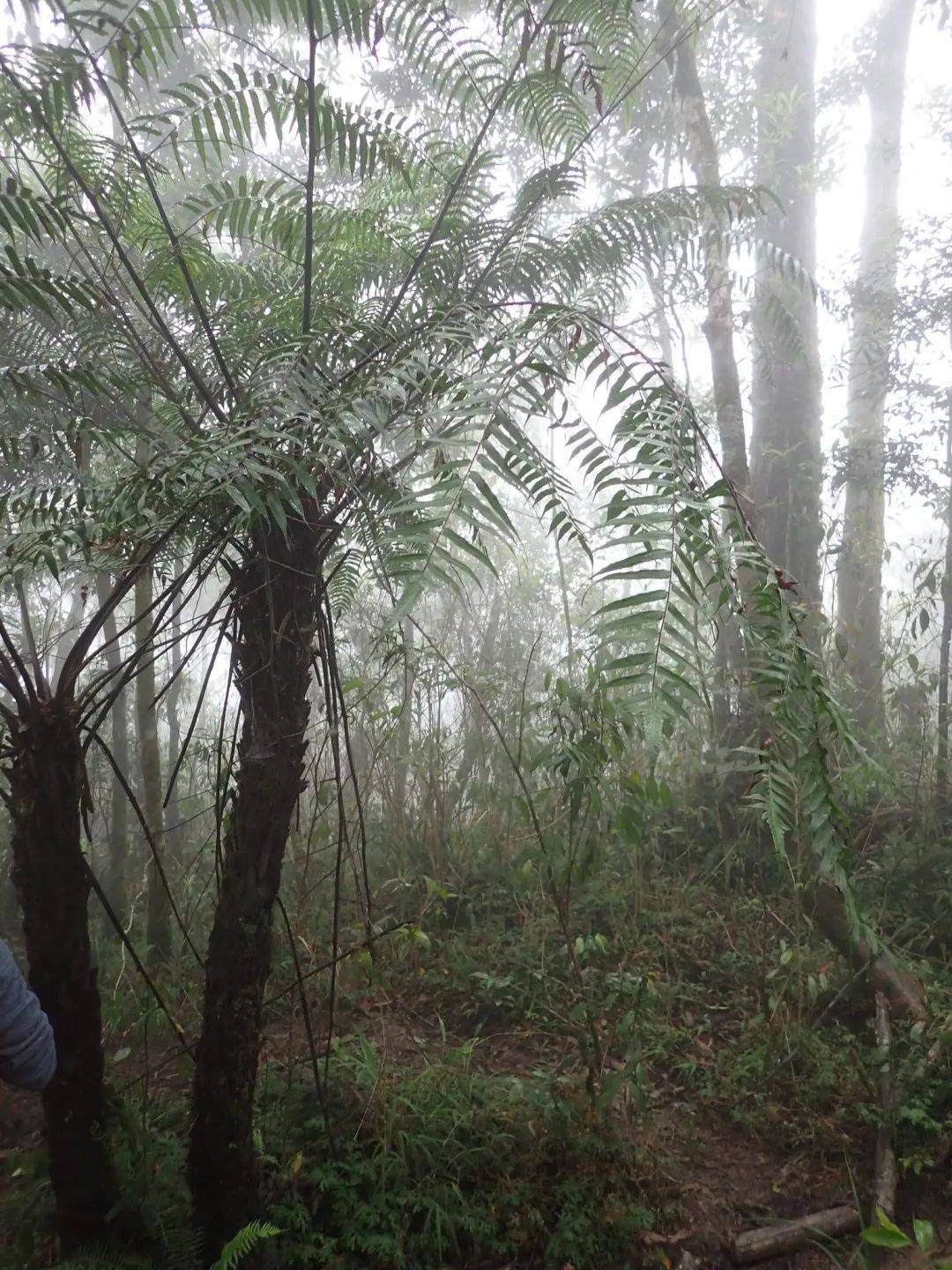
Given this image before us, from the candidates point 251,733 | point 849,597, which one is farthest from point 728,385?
point 251,733

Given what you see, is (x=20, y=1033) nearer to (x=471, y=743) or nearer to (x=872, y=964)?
(x=872, y=964)

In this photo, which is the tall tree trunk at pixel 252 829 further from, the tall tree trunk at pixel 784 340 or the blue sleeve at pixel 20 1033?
the tall tree trunk at pixel 784 340

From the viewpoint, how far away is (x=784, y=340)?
17.4ft

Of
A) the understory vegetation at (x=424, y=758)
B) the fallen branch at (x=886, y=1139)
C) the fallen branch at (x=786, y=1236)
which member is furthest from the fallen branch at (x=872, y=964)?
the fallen branch at (x=786, y=1236)

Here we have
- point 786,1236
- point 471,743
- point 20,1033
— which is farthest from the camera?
point 471,743

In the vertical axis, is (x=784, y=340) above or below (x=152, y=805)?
above

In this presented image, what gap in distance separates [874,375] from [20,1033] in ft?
19.1

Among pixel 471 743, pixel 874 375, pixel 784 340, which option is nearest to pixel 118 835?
pixel 471 743

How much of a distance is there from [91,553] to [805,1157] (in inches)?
104

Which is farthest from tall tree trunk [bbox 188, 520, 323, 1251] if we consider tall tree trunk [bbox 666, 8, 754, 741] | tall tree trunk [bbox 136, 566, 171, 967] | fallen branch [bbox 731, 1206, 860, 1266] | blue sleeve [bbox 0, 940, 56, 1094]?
tall tree trunk [bbox 666, 8, 754, 741]

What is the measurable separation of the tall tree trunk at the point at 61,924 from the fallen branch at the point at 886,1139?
1.98m

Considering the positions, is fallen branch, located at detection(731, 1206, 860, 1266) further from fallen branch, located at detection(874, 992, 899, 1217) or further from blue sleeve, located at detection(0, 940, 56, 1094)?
blue sleeve, located at detection(0, 940, 56, 1094)

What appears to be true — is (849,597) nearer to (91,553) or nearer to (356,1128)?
(356,1128)

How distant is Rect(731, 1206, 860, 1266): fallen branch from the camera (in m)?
2.21
